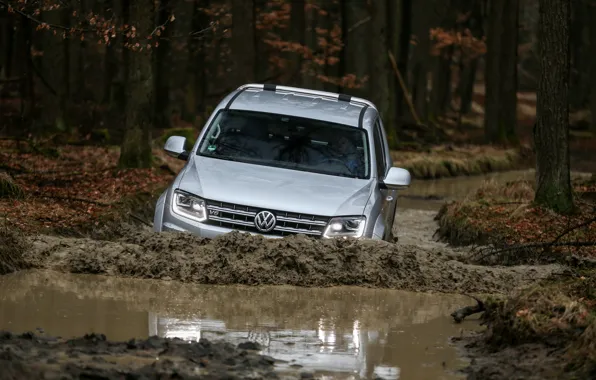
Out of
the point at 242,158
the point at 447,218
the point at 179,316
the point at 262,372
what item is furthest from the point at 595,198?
the point at 262,372

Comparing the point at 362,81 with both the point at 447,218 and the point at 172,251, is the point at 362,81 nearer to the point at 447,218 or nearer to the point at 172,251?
the point at 447,218

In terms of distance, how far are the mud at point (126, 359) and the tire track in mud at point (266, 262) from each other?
10.2 feet

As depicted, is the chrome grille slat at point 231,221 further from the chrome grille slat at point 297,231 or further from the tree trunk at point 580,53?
the tree trunk at point 580,53

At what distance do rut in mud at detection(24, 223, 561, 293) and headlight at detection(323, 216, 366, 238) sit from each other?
5.3 inches

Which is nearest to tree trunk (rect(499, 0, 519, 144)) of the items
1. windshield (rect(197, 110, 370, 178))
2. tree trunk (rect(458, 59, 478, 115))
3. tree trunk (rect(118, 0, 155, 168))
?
tree trunk (rect(118, 0, 155, 168))

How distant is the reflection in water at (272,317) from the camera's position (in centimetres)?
894

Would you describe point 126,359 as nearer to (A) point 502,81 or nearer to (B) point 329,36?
(A) point 502,81

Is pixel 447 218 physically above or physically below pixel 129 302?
below

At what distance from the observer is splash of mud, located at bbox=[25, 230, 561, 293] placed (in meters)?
12.0

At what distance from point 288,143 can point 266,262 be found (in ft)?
6.41

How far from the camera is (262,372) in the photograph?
7.91 meters

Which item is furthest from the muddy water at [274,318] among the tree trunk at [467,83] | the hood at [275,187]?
the tree trunk at [467,83]

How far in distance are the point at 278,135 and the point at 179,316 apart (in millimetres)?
3861

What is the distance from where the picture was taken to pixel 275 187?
40.4ft
